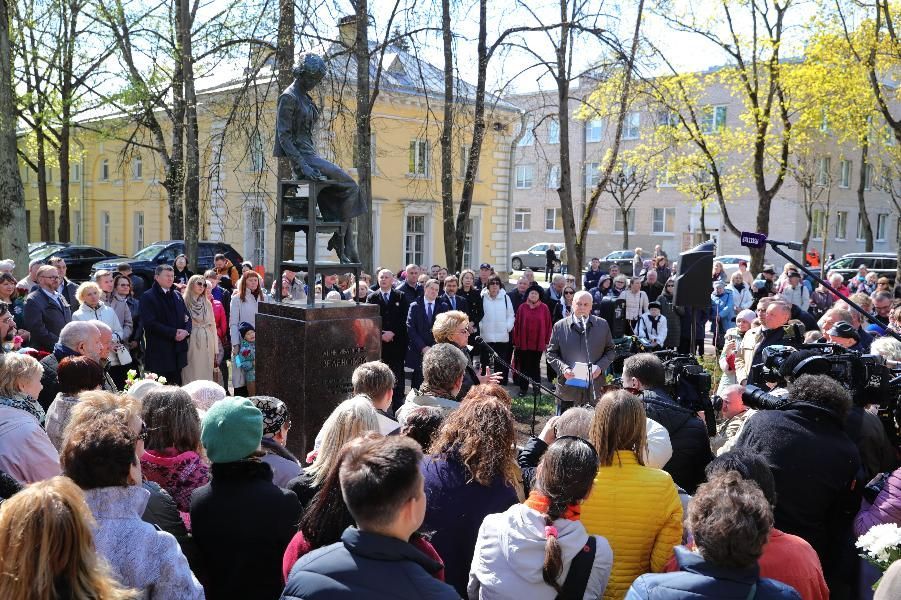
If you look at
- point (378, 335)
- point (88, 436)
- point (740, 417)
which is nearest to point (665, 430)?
point (740, 417)

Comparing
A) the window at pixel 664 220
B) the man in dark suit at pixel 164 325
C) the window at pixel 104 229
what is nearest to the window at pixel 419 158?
the man in dark suit at pixel 164 325

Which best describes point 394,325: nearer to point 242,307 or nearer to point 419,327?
point 419,327

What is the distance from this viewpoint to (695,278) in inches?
358

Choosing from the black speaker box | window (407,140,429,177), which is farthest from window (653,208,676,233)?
the black speaker box

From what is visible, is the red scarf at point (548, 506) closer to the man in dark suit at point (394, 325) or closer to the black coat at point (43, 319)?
the black coat at point (43, 319)

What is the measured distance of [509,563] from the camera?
3064 millimetres

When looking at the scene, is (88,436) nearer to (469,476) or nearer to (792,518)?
(469,476)

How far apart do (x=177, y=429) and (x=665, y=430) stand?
250 centimetres

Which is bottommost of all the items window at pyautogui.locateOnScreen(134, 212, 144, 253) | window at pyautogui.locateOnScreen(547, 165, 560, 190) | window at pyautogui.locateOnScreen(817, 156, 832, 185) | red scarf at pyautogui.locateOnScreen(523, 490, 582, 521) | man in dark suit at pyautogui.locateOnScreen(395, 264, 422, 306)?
red scarf at pyautogui.locateOnScreen(523, 490, 582, 521)

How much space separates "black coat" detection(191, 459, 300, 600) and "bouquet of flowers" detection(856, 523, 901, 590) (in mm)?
2229

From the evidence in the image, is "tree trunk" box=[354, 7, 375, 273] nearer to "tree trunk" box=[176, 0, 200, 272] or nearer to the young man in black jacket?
"tree trunk" box=[176, 0, 200, 272]

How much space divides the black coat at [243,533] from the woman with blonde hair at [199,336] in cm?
652

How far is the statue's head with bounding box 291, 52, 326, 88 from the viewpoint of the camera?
23.9ft

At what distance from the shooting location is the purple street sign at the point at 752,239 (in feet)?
18.6
